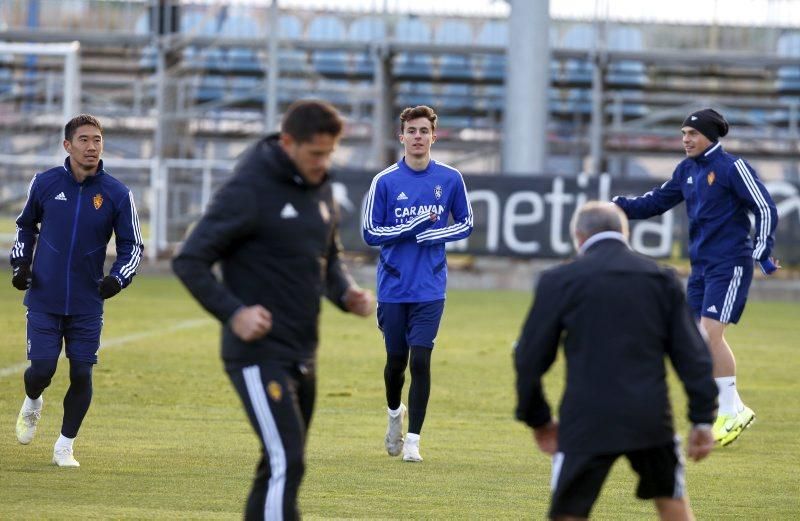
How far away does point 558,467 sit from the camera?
5.48 meters

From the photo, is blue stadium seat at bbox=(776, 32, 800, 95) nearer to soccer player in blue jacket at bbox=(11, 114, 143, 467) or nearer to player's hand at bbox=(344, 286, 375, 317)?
soccer player in blue jacket at bbox=(11, 114, 143, 467)

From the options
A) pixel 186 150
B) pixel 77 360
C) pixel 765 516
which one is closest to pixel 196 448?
pixel 77 360

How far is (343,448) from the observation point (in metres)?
10.1

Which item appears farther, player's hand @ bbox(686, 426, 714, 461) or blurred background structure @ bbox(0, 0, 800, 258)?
blurred background structure @ bbox(0, 0, 800, 258)

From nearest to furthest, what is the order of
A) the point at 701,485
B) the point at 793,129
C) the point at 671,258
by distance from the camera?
the point at 701,485
the point at 671,258
the point at 793,129

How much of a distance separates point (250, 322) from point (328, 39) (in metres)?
26.2

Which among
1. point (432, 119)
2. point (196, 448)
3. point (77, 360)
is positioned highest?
point (432, 119)

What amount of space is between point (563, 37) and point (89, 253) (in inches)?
922

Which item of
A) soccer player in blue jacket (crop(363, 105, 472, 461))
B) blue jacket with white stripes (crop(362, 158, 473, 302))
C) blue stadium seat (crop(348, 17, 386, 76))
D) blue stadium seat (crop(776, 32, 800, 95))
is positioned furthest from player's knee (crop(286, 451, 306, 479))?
blue stadium seat (crop(776, 32, 800, 95))

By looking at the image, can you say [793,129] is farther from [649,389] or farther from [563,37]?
[649,389]

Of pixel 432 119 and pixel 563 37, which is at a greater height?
pixel 563 37

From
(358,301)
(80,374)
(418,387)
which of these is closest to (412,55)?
(418,387)

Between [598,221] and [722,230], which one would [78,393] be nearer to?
[598,221]

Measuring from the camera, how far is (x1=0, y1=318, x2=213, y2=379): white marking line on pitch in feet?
45.2
